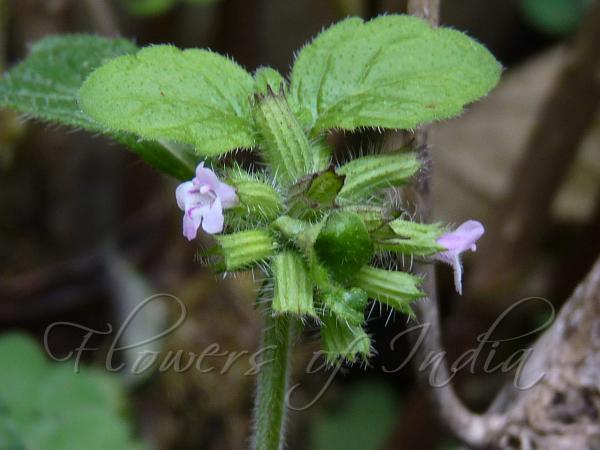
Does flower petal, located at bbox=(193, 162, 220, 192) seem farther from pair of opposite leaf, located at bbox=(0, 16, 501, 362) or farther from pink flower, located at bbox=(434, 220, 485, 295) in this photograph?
pink flower, located at bbox=(434, 220, 485, 295)

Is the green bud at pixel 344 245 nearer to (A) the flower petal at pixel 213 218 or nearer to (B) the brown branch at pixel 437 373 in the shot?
(A) the flower petal at pixel 213 218

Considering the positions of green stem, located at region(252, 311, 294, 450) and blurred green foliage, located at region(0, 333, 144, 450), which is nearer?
green stem, located at region(252, 311, 294, 450)

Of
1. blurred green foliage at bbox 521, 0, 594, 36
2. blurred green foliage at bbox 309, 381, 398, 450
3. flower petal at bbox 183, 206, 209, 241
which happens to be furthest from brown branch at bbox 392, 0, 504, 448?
blurred green foliage at bbox 521, 0, 594, 36

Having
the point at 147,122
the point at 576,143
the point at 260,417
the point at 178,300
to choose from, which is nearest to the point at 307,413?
the point at 178,300

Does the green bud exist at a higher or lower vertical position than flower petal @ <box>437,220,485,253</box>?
higher

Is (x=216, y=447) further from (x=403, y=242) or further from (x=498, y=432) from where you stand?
(x=403, y=242)

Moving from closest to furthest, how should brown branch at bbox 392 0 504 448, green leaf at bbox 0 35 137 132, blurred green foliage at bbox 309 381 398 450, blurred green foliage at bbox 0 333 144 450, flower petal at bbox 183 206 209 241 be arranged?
flower petal at bbox 183 206 209 241
green leaf at bbox 0 35 137 132
brown branch at bbox 392 0 504 448
blurred green foliage at bbox 0 333 144 450
blurred green foliage at bbox 309 381 398 450

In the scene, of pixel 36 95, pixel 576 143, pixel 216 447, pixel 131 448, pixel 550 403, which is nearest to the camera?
pixel 36 95
